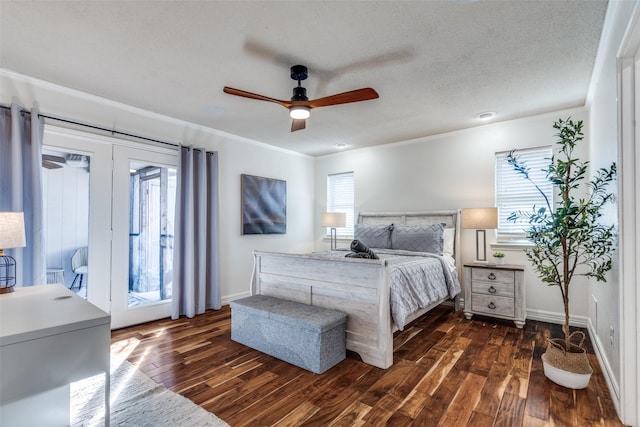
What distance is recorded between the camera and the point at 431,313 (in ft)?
13.8

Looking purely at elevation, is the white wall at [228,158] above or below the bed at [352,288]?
above

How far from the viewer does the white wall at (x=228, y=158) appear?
9.89 ft

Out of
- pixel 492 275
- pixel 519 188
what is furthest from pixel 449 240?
pixel 519 188

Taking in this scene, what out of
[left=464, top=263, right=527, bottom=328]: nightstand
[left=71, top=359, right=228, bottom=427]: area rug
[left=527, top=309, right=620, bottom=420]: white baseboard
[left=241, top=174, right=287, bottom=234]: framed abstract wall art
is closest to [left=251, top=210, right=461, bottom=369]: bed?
[left=464, top=263, right=527, bottom=328]: nightstand

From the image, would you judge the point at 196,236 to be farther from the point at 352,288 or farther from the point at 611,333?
the point at 611,333

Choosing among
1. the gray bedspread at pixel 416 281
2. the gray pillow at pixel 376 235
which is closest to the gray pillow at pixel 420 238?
the gray pillow at pixel 376 235

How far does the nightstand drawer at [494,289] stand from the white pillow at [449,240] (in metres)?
0.55

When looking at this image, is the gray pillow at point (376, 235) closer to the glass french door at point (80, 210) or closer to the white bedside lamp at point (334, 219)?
the white bedside lamp at point (334, 219)

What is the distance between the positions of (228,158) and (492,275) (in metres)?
3.91

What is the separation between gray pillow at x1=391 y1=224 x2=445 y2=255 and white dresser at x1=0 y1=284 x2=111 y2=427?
11.7ft

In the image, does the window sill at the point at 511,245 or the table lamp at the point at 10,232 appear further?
the window sill at the point at 511,245

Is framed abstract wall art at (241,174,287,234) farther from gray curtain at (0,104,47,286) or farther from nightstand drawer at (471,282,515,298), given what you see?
nightstand drawer at (471,282,515,298)

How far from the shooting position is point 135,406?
2023 millimetres

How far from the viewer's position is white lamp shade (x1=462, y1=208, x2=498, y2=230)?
12.1 feet
